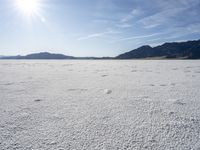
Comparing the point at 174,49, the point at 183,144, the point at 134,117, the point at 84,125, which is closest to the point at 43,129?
the point at 84,125

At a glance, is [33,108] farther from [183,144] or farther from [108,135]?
[183,144]

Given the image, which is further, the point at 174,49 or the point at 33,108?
the point at 174,49

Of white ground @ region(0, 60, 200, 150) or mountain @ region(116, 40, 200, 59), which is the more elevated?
mountain @ region(116, 40, 200, 59)

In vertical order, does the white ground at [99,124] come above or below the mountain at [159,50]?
below

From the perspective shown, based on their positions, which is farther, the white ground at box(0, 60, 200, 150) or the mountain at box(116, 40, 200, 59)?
the mountain at box(116, 40, 200, 59)

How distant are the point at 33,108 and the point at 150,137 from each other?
6.30 ft

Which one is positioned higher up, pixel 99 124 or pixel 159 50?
pixel 159 50

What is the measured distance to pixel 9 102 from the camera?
121 inches

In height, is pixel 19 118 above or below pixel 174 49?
below

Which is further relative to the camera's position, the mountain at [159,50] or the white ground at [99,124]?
the mountain at [159,50]

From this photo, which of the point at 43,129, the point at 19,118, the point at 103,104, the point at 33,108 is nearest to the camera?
the point at 43,129

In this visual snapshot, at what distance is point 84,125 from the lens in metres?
2.05

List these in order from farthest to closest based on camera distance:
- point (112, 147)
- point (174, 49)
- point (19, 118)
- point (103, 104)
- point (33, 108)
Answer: point (174, 49) < point (103, 104) < point (33, 108) < point (19, 118) < point (112, 147)

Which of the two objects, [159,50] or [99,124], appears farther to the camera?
[159,50]
